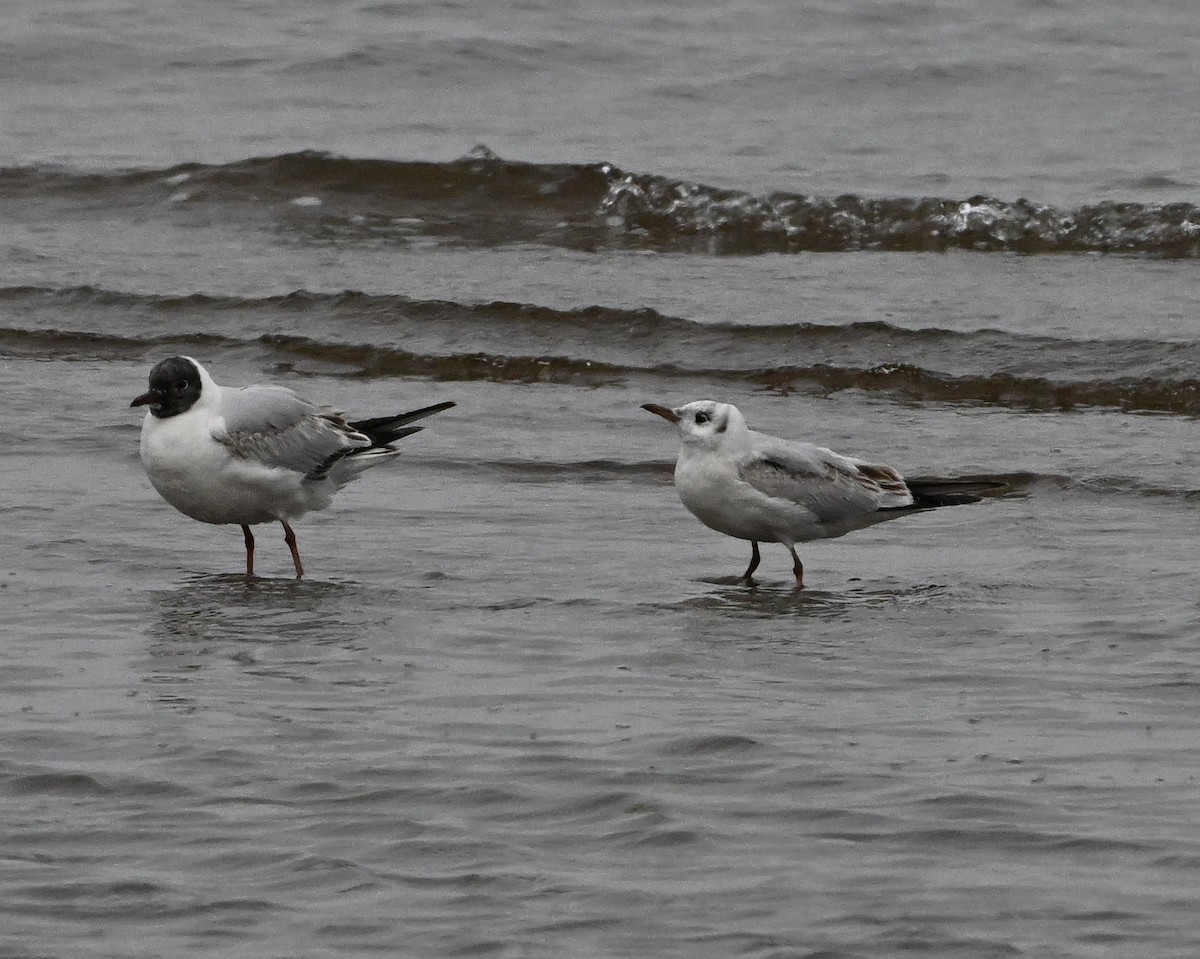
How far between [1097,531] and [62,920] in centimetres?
503

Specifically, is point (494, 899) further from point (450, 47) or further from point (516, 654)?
point (450, 47)

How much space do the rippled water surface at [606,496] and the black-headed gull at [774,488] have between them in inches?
9.7

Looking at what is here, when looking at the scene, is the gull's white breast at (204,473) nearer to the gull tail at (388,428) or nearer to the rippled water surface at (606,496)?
the rippled water surface at (606,496)

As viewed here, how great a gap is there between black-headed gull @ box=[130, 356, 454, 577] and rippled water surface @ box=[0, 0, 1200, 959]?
260 mm

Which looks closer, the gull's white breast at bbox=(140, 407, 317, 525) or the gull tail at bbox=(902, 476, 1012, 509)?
the gull's white breast at bbox=(140, 407, 317, 525)

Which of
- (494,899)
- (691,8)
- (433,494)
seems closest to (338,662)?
(494,899)

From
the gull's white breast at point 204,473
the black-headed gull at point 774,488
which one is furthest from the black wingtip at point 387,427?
the black-headed gull at point 774,488

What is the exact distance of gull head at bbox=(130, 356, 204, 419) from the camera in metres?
7.82

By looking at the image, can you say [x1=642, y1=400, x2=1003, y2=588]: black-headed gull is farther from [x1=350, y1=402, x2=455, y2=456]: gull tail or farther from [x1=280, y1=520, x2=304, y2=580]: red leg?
[x1=280, y1=520, x2=304, y2=580]: red leg

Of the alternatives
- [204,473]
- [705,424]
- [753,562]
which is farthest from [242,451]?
[753,562]

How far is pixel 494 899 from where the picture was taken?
14.3 ft

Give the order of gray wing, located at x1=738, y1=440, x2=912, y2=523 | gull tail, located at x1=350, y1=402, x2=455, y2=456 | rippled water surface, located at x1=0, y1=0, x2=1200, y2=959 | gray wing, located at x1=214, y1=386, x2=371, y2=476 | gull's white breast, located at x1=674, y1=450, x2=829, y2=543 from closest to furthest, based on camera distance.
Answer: rippled water surface, located at x1=0, y1=0, x2=1200, y2=959, gull's white breast, located at x1=674, y1=450, x2=829, y2=543, gray wing, located at x1=738, y1=440, x2=912, y2=523, gray wing, located at x1=214, y1=386, x2=371, y2=476, gull tail, located at x1=350, y1=402, x2=455, y2=456

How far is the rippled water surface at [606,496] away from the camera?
4516mm

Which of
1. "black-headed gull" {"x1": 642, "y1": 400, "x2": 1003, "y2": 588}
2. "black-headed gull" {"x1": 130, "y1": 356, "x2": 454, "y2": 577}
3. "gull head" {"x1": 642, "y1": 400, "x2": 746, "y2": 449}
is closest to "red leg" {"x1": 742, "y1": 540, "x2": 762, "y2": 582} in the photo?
"black-headed gull" {"x1": 642, "y1": 400, "x2": 1003, "y2": 588}
